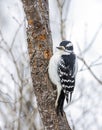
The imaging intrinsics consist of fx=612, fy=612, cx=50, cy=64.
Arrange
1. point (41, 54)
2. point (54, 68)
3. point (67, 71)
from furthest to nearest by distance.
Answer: point (67, 71) → point (54, 68) → point (41, 54)

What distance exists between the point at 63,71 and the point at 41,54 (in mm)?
473

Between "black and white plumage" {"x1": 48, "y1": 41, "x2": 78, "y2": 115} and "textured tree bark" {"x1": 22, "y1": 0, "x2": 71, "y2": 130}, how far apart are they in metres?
0.09

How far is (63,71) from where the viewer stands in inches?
223

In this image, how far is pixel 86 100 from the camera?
820 centimetres

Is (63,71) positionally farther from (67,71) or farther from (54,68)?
(54,68)

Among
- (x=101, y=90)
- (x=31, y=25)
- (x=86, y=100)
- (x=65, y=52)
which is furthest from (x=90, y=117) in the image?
(x=31, y=25)

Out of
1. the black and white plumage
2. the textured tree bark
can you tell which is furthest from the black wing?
the textured tree bark

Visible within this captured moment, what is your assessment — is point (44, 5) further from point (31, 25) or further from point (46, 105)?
point (46, 105)

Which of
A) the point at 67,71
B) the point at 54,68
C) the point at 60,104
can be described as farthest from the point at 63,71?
the point at 60,104

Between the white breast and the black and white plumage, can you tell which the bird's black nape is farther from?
the white breast

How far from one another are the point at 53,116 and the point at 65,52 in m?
0.73

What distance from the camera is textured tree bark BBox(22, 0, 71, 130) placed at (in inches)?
204

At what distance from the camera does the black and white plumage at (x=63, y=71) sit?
5391 mm

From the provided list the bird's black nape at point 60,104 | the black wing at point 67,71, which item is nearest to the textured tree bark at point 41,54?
the bird's black nape at point 60,104
